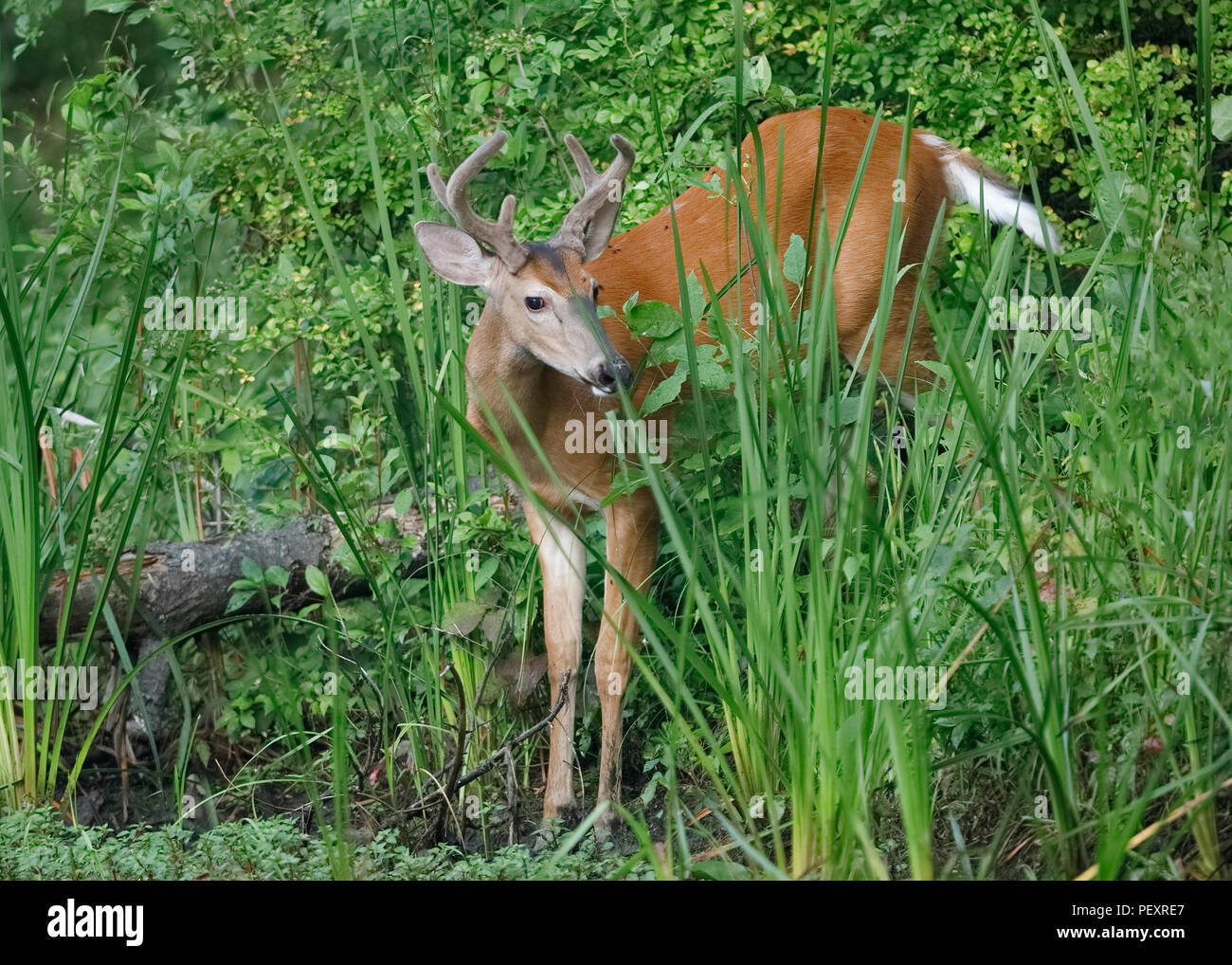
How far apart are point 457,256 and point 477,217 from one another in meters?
0.14

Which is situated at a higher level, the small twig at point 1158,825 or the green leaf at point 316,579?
the green leaf at point 316,579

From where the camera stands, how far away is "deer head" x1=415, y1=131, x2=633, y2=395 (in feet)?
12.7

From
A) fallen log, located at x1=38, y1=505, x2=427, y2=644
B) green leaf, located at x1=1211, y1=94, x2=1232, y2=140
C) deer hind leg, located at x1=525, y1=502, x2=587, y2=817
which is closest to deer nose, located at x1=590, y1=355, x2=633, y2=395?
deer hind leg, located at x1=525, y1=502, x2=587, y2=817

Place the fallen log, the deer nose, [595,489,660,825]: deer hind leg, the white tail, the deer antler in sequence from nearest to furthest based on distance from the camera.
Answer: the deer nose → the deer antler → [595,489,660,825]: deer hind leg → the fallen log → the white tail

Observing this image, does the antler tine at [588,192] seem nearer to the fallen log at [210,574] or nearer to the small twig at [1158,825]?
the fallen log at [210,574]

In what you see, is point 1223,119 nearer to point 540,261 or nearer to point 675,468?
point 675,468

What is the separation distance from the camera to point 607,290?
4375mm

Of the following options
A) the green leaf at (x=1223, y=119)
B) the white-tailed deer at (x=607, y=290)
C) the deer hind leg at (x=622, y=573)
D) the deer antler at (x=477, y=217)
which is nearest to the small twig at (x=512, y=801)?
the white-tailed deer at (x=607, y=290)

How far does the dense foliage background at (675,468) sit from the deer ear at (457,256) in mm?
76

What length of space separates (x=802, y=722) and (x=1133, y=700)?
654 millimetres

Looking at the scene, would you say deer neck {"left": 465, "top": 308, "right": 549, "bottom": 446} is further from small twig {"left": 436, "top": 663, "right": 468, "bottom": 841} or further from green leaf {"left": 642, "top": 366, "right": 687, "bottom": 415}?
small twig {"left": 436, "top": 663, "right": 468, "bottom": 841}

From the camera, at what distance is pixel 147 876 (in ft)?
9.50

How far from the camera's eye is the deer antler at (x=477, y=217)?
384cm
